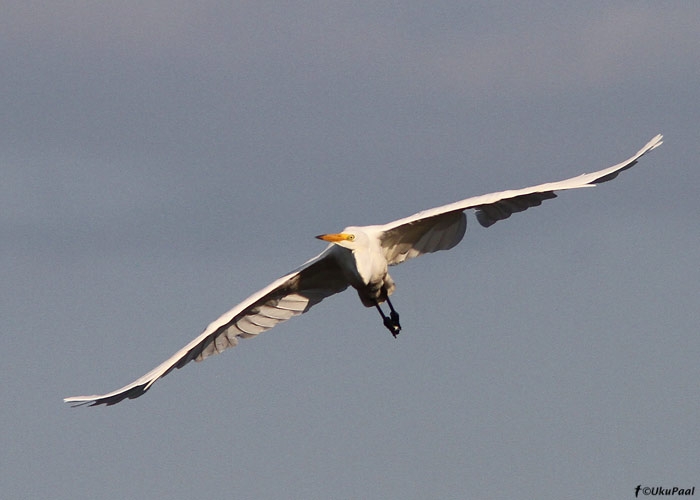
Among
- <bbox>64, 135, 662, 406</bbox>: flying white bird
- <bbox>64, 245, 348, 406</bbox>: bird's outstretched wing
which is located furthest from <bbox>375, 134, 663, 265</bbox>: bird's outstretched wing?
<bbox>64, 245, 348, 406</bbox>: bird's outstretched wing

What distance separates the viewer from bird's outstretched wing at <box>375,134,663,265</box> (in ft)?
103

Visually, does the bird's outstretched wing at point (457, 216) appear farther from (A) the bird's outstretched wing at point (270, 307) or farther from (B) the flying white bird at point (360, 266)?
(A) the bird's outstretched wing at point (270, 307)

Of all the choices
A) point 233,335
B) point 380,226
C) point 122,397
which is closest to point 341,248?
point 380,226

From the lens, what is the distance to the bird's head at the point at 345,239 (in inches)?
1220

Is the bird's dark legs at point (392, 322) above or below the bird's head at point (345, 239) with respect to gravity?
below

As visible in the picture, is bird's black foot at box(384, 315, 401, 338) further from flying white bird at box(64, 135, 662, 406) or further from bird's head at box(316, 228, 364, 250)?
bird's head at box(316, 228, 364, 250)

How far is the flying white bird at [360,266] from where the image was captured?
31.1 meters

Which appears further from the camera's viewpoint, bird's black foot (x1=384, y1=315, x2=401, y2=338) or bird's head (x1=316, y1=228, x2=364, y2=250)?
bird's black foot (x1=384, y1=315, x2=401, y2=338)

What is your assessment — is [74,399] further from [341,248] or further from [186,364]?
[341,248]

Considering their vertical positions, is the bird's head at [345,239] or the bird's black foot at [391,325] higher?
the bird's head at [345,239]

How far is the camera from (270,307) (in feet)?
109

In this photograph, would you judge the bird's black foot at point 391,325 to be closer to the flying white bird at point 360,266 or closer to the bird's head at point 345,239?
the flying white bird at point 360,266

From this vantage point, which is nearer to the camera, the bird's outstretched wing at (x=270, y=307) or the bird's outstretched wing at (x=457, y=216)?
the bird's outstretched wing at (x=270, y=307)

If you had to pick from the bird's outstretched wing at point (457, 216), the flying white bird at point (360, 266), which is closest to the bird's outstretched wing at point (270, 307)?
the flying white bird at point (360, 266)
